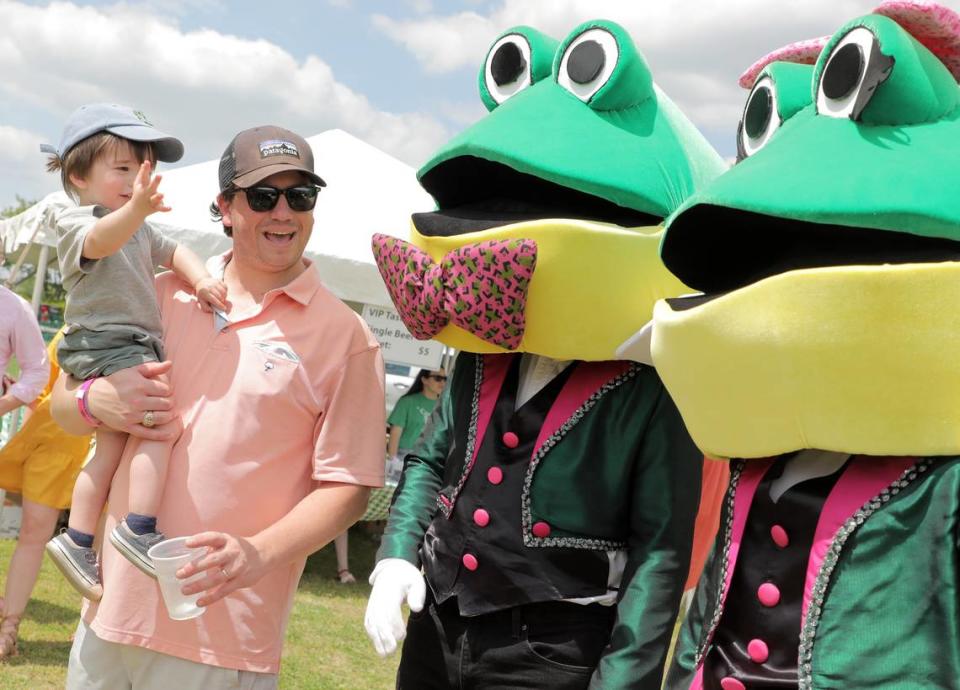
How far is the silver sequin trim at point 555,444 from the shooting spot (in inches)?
88.3

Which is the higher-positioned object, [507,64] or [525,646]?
[507,64]

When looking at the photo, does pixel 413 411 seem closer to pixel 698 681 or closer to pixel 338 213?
pixel 338 213

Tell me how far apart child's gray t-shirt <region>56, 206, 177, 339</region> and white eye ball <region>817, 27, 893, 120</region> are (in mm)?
Result: 1766

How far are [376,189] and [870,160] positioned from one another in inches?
251

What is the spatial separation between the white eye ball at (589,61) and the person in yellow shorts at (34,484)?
3.55 meters

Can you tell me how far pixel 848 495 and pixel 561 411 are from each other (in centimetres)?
75

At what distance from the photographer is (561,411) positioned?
230cm

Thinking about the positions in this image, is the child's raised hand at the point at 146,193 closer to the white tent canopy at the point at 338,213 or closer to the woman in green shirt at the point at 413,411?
the white tent canopy at the point at 338,213

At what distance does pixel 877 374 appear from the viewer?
1.60 m

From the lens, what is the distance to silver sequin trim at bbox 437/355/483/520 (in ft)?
7.95

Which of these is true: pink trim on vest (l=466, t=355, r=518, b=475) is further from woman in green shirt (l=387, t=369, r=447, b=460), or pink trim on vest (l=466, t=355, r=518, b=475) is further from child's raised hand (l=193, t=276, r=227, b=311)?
woman in green shirt (l=387, t=369, r=447, b=460)

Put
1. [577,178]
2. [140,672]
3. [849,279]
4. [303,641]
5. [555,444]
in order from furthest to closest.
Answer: [303,641]
[140,672]
[555,444]
[577,178]
[849,279]

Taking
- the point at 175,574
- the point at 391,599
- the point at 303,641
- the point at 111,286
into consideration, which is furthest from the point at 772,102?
the point at 303,641

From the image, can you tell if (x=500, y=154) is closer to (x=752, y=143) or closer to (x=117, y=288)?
(x=752, y=143)
